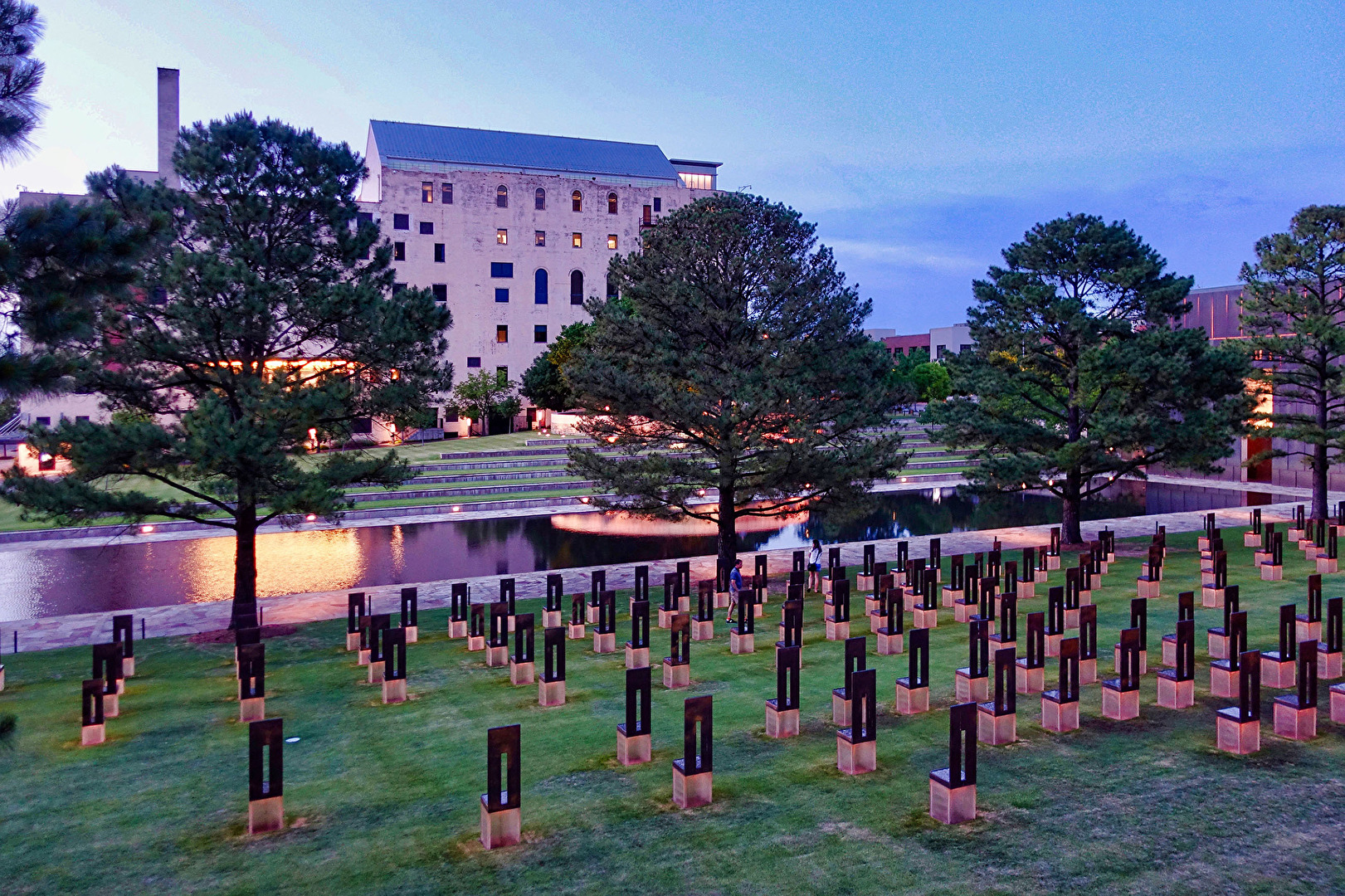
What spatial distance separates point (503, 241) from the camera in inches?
2704

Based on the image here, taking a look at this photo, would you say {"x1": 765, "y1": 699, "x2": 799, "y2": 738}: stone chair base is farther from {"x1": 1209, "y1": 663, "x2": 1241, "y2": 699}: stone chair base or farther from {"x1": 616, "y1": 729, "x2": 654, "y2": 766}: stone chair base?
{"x1": 1209, "y1": 663, "x2": 1241, "y2": 699}: stone chair base

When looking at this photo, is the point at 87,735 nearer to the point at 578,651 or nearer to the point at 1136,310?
the point at 578,651

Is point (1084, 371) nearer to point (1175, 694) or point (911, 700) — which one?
point (1175, 694)

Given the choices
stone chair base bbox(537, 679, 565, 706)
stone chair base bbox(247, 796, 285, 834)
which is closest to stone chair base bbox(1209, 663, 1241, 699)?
stone chair base bbox(537, 679, 565, 706)

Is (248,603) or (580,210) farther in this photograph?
(580,210)

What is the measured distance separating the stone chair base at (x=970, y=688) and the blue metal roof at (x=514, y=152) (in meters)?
72.9

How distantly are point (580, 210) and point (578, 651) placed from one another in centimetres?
5995

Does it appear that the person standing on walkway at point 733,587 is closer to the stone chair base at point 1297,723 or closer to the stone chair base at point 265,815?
the stone chair base at point 1297,723

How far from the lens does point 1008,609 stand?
538 inches

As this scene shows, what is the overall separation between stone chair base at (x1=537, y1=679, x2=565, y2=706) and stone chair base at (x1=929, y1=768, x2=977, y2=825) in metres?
5.47

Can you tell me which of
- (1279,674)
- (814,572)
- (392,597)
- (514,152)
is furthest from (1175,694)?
(514,152)

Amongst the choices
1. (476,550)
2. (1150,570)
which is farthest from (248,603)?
(1150,570)

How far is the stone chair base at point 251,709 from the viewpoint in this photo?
38.9ft

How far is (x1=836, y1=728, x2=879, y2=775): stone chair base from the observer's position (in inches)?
365
